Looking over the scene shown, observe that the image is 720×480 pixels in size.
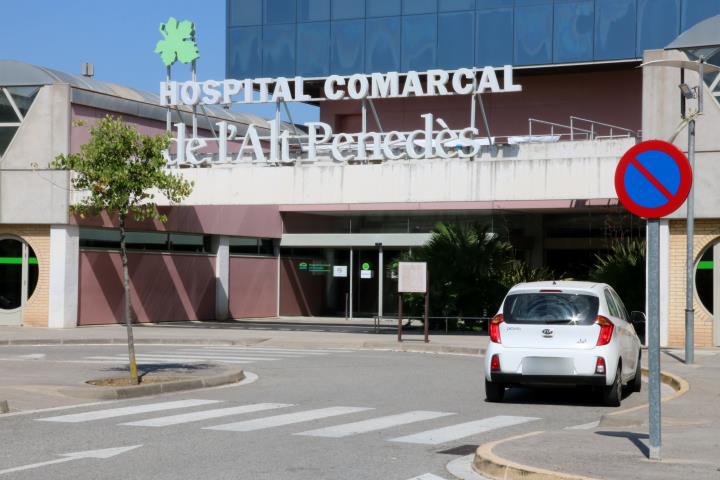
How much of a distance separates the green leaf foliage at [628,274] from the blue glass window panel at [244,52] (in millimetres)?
23491

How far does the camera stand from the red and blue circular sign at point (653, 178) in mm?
9281

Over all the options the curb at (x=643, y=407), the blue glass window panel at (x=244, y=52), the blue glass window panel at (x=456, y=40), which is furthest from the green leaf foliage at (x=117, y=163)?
the blue glass window panel at (x=244, y=52)

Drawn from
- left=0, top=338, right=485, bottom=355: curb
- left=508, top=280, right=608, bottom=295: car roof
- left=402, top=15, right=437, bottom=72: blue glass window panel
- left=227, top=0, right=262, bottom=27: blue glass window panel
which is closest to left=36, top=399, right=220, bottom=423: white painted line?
left=508, top=280, right=608, bottom=295: car roof

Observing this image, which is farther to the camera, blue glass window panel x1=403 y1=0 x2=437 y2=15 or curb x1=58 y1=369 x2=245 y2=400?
blue glass window panel x1=403 y1=0 x2=437 y2=15

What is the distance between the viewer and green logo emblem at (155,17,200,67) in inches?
1500

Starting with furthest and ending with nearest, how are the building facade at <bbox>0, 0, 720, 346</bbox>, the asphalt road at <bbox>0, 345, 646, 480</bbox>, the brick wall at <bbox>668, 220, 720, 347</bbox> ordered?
the building facade at <bbox>0, 0, 720, 346</bbox> < the brick wall at <bbox>668, 220, 720, 347</bbox> < the asphalt road at <bbox>0, 345, 646, 480</bbox>

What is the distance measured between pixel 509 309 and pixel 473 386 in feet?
10.3

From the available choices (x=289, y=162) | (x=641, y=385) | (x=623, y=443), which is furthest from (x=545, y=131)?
(x=623, y=443)

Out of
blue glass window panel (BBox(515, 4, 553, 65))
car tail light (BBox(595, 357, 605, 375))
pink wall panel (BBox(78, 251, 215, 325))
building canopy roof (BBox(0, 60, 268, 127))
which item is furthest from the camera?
blue glass window panel (BBox(515, 4, 553, 65))

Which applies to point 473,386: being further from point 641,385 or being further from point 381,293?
point 381,293

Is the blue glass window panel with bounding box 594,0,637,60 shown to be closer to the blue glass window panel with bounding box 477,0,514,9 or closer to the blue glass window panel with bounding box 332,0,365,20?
the blue glass window panel with bounding box 477,0,514,9

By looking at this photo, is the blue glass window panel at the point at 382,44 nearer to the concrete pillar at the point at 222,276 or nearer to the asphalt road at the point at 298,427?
the concrete pillar at the point at 222,276

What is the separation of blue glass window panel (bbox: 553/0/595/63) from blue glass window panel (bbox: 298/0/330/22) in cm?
1053

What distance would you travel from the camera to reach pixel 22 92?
34031mm
